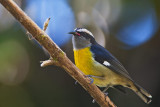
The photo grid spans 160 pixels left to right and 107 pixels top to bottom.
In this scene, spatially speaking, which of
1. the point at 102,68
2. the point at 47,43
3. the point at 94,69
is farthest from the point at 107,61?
the point at 47,43

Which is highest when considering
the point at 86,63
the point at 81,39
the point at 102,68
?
the point at 81,39

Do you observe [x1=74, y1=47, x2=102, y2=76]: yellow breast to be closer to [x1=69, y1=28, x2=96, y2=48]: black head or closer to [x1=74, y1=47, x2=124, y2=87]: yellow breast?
Result: [x1=74, y1=47, x2=124, y2=87]: yellow breast

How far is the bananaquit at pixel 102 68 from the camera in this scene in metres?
3.71

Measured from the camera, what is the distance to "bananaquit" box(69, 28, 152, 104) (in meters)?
3.71

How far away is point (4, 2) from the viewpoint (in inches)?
105

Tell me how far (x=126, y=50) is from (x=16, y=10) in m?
2.80

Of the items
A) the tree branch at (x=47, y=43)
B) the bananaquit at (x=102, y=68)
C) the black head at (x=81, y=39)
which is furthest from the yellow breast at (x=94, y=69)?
the tree branch at (x=47, y=43)

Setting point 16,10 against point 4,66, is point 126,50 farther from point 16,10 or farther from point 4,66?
point 16,10

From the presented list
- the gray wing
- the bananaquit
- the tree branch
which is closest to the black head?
the bananaquit

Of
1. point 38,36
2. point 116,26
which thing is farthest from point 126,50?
point 38,36

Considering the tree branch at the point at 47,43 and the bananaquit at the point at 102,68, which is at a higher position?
the tree branch at the point at 47,43

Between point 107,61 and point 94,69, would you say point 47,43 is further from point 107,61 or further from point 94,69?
point 107,61

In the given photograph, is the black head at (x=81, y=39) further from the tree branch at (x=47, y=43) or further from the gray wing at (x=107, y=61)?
the tree branch at (x=47, y=43)

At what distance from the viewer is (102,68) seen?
3754mm
